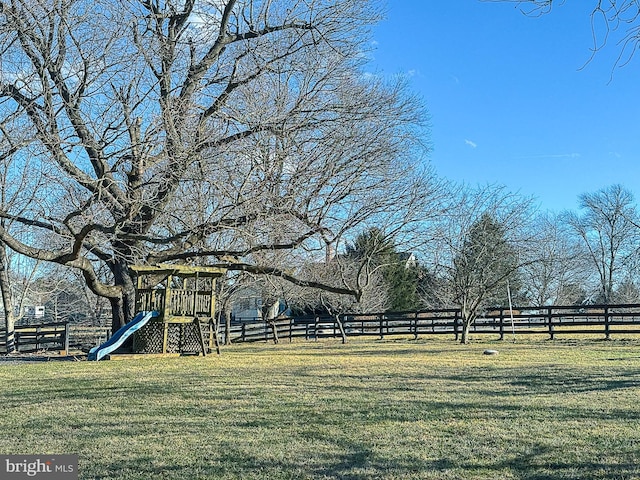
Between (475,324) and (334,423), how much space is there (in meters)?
18.0

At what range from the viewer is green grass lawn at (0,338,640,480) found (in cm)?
438

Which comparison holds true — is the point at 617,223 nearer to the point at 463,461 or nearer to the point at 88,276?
the point at 88,276

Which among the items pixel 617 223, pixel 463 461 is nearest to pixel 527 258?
pixel 463 461

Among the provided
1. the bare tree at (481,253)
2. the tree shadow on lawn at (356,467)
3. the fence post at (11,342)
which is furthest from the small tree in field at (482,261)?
the fence post at (11,342)

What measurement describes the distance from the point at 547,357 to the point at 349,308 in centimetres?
1996

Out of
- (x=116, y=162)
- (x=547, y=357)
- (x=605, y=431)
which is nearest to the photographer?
(x=605, y=431)

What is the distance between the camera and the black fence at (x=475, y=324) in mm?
20266

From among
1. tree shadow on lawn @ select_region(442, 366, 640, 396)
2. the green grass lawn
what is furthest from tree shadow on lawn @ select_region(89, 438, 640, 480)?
tree shadow on lawn @ select_region(442, 366, 640, 396)

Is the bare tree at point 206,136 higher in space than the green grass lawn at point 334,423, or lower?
higher

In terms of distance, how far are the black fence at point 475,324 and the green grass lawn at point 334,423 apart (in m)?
10.6

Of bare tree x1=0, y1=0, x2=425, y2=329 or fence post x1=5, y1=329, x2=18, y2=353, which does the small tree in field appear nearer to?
bare tree x1=0, y1=0, x2=425, y2=329

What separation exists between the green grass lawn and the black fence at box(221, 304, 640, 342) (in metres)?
10.6

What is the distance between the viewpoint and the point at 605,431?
543 cm

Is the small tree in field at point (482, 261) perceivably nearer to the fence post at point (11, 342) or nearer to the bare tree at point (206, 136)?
the bare tree at point (206, 136)
